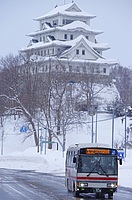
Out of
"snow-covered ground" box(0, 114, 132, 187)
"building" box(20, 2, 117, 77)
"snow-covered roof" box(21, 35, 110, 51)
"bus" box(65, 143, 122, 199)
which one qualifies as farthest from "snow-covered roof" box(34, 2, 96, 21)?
"bus" box(65, 143, 122, 199)

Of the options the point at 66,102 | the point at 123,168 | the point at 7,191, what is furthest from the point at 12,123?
the point at 7,191

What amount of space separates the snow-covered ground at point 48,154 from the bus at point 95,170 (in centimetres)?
845

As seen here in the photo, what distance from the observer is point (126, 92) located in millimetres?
119625

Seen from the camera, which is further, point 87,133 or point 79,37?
point 79,37

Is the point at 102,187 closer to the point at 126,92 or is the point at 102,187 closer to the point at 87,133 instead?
the point at 87,133

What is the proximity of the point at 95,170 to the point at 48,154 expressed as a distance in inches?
1329

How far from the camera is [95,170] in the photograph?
81.6 ft

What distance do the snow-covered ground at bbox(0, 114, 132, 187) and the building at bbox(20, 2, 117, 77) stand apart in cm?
2237

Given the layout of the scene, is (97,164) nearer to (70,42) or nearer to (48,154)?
(48,154)

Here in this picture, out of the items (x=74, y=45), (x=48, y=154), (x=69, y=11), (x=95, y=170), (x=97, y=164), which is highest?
(x=69, y=11)

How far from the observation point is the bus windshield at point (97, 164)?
24891mm

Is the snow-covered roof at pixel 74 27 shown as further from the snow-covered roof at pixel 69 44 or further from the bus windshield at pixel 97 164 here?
the bus windshield at pixel 97 164

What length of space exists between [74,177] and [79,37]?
9598cm

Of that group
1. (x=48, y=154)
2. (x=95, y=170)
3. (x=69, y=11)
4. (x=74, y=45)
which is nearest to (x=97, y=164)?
(x=95, y=170)
